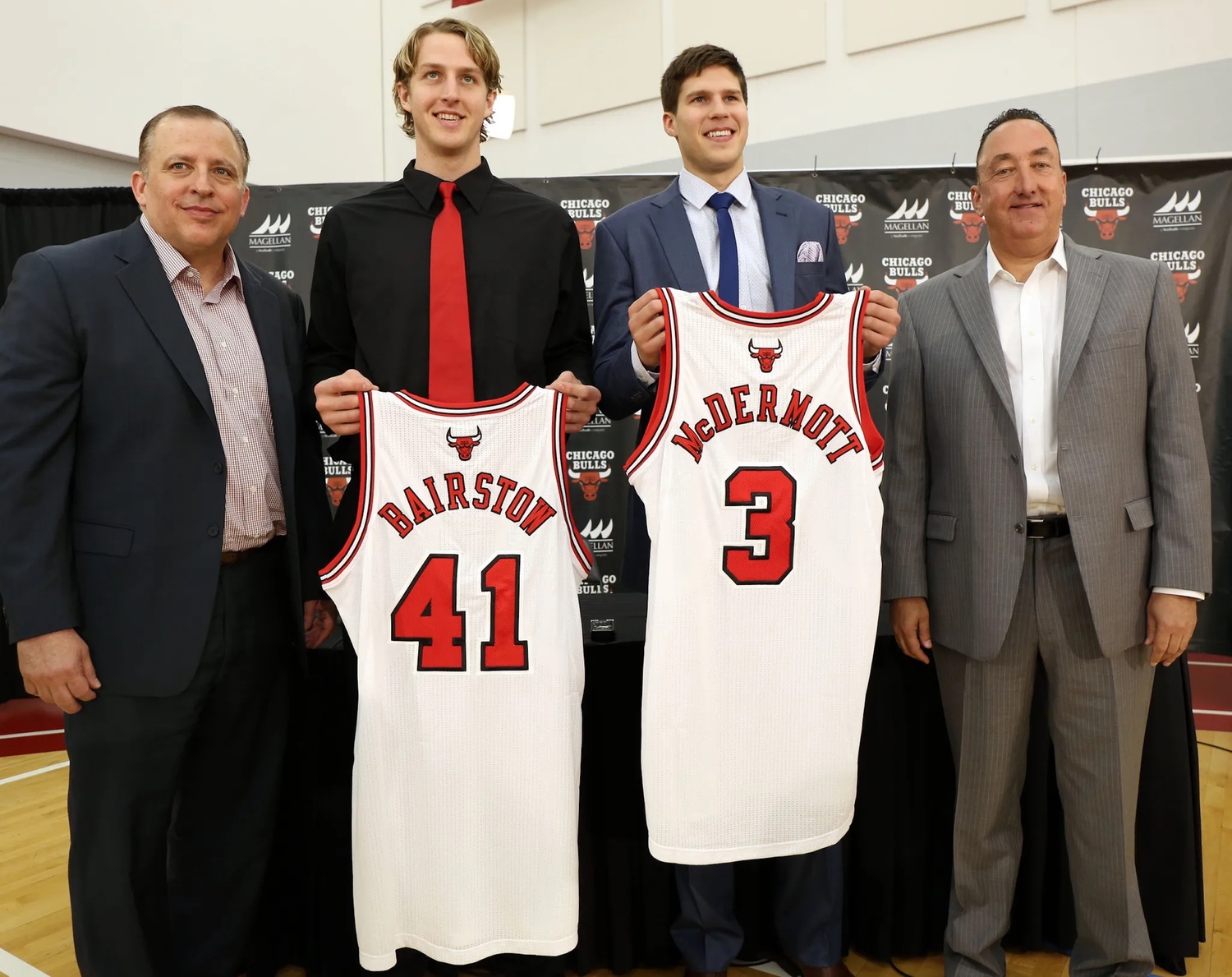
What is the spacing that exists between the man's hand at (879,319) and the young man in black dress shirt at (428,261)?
582 millimetres

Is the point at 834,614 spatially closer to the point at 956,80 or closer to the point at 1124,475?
the point at 1124,475

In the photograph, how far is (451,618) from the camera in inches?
69.2

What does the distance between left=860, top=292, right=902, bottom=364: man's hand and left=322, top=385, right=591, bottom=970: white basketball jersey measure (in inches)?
26.6

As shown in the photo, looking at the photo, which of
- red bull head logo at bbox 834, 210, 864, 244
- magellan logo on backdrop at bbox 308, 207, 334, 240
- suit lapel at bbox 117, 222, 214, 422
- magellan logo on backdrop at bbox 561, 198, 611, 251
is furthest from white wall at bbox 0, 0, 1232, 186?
suit lapel at bbox 117, 222, 214, 422

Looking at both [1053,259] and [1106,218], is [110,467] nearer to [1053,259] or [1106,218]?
[1053,259]

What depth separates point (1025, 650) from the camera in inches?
77.2

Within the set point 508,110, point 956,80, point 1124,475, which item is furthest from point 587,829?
point 956,80

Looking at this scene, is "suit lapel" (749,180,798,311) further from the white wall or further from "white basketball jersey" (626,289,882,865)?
the white wall

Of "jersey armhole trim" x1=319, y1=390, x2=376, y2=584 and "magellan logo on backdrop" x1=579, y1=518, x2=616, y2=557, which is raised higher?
"jersey armhole trim" x1=319, y1=390, x2=376, y2=584

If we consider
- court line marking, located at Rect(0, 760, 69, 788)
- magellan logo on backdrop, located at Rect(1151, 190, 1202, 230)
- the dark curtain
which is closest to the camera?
court line marking, located at Rect(0, 760, 69, 788)

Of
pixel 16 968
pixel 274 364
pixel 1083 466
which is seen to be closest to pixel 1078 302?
pixel 1083 466

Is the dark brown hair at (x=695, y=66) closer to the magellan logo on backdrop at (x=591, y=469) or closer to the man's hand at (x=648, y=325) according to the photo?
the man's hand at (x=648, y=325)

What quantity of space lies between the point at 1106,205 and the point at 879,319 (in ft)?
10.7

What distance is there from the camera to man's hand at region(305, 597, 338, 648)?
2146 millimetres
